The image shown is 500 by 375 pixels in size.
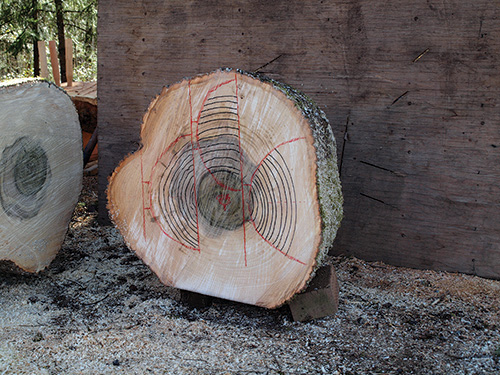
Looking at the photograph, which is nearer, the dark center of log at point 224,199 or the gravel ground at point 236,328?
the gravel ground at point 236,328

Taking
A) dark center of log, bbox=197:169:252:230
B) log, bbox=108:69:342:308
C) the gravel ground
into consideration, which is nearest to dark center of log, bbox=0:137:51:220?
the gravel ground

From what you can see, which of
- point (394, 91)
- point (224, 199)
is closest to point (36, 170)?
point (224, 199)

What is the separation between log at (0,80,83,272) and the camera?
8.54 feet

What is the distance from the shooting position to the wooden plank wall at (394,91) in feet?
9.20

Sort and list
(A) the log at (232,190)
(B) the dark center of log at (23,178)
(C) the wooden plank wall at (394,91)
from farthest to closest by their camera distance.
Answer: (C) the wooden plank wall at (394,91) < (B) the dark center of log at (23,178) < (A) the log at (232,190)

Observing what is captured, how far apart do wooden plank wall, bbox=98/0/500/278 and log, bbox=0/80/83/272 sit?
0.96 meters

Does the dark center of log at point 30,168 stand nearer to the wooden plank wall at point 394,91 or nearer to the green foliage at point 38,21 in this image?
the wooden plank wall at point 394,91

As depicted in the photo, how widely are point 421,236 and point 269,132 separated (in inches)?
59.6

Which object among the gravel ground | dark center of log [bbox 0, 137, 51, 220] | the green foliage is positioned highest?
the green foliage

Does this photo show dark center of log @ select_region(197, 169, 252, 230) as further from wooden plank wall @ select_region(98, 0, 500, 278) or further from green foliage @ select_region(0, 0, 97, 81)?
green foliage @ select_region(0, 0, 97, 81)

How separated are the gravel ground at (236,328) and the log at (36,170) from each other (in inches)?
7.8

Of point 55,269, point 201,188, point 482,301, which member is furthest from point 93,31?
point 482,301

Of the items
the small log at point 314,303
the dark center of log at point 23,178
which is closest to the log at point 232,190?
the small log at point 314,303

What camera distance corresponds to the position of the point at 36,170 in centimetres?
277
